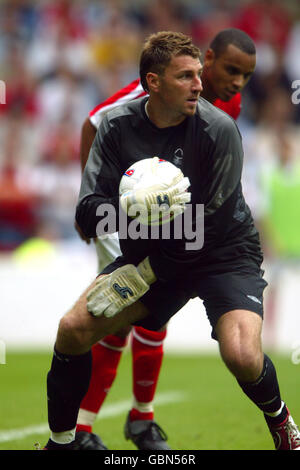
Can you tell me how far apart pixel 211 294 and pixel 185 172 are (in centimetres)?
62

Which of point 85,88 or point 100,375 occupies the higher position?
point 85,88

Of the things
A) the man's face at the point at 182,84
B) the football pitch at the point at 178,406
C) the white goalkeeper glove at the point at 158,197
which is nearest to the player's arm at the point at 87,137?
the man's face at the point at 182,84

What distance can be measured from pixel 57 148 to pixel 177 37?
782 cm

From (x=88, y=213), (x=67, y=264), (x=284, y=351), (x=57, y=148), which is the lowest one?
(x=284, y=351)

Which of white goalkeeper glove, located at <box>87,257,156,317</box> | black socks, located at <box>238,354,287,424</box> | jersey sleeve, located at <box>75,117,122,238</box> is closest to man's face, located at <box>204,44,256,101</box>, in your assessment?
jersey sleeve, located at <box>75,117,122,238</box>

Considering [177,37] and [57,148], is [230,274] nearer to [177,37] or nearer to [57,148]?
[177,37]

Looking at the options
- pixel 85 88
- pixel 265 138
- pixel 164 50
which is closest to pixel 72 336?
pixel 164 50

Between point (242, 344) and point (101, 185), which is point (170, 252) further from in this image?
point (242, 344)

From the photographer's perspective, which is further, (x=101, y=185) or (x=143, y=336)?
(x=143, y=336)

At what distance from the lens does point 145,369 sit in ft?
17.1

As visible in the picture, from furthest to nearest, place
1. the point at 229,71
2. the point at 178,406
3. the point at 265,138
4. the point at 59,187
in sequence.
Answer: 1. the point at 265,138
2. the point at 59,187
3. the point at 178,406
4. the point at 229,71

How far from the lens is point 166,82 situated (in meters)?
4.07
